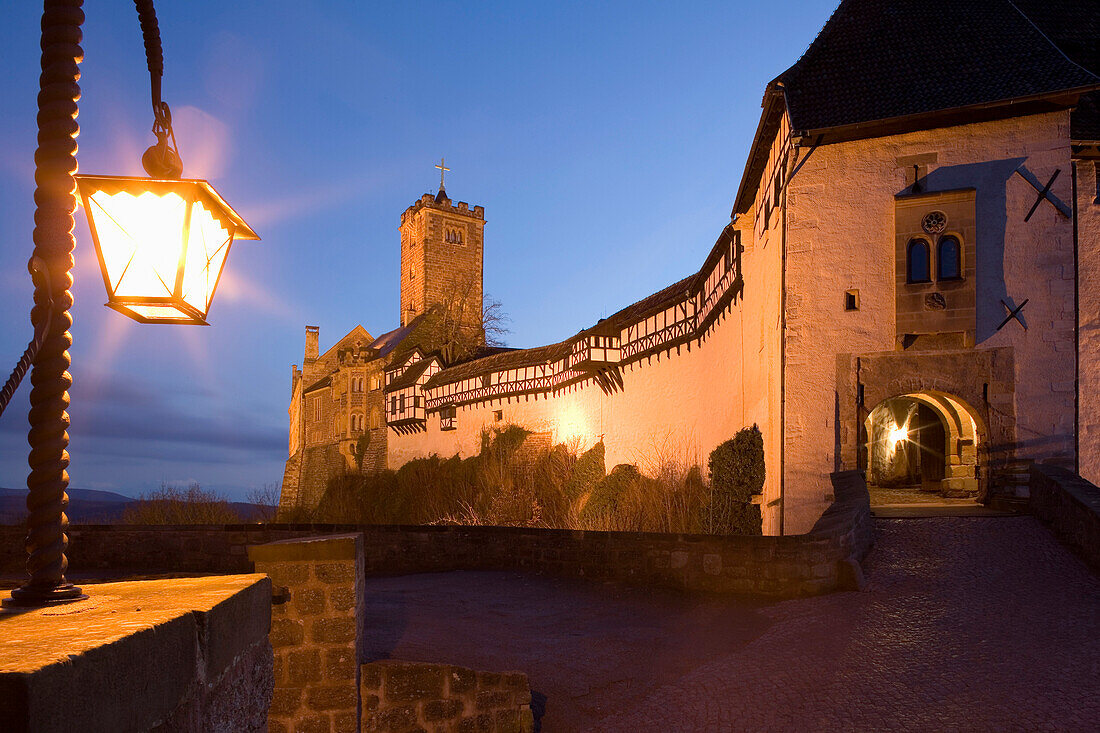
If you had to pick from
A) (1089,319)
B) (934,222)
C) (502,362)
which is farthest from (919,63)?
(502,362)

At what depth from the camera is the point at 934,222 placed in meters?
10.5

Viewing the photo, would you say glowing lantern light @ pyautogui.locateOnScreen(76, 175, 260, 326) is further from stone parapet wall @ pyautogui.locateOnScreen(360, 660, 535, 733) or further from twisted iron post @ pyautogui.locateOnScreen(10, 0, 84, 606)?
stone parapet wall @ pyautogui.locateOnScreen(360, 660, 535, 733)

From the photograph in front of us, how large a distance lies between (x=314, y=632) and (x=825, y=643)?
3481mm

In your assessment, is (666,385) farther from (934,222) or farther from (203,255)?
(203,255)

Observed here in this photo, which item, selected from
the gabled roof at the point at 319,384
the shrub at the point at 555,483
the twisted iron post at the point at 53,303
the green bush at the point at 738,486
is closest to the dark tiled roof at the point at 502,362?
the shrub at the point at 555,483

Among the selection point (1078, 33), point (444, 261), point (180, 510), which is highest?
point (444, 261)

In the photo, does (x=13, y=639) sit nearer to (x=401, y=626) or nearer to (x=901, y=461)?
(x=401, y=626)

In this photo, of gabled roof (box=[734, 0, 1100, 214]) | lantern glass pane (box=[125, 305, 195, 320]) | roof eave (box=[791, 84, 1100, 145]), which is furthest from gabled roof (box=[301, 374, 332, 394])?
lantern glass pane (box=[125, 305, 195, 320])

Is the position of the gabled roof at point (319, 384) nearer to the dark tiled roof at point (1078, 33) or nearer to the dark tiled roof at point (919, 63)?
the dark tiled roof at point (919, 63)

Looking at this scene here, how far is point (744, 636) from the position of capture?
6.25 metres

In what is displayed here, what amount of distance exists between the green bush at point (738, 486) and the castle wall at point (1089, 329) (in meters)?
4.28

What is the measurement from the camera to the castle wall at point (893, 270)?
10.1 m

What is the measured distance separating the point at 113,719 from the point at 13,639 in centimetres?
26

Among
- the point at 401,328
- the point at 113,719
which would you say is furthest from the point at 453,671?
the point at 401,328
